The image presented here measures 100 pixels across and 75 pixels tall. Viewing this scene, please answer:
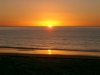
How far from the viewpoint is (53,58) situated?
57.7 feet

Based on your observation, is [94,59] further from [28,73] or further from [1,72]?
[1,72]

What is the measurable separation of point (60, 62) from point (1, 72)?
334cm

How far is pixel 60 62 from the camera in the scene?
54.5 ft

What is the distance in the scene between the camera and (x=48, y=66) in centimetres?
1587

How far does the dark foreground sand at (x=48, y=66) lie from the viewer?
15148 millimetres

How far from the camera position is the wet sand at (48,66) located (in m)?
15.1

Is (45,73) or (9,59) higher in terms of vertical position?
(9,59)

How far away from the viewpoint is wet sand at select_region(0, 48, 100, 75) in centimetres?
1515

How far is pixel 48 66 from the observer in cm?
1587

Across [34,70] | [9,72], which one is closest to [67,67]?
[34,70]

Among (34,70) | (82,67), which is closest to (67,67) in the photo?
(82,67)

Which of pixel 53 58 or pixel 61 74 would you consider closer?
pixel 61 74

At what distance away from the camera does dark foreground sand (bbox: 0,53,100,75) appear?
49.7ft

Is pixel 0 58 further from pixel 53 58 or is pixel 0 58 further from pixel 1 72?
pixel 53 58
